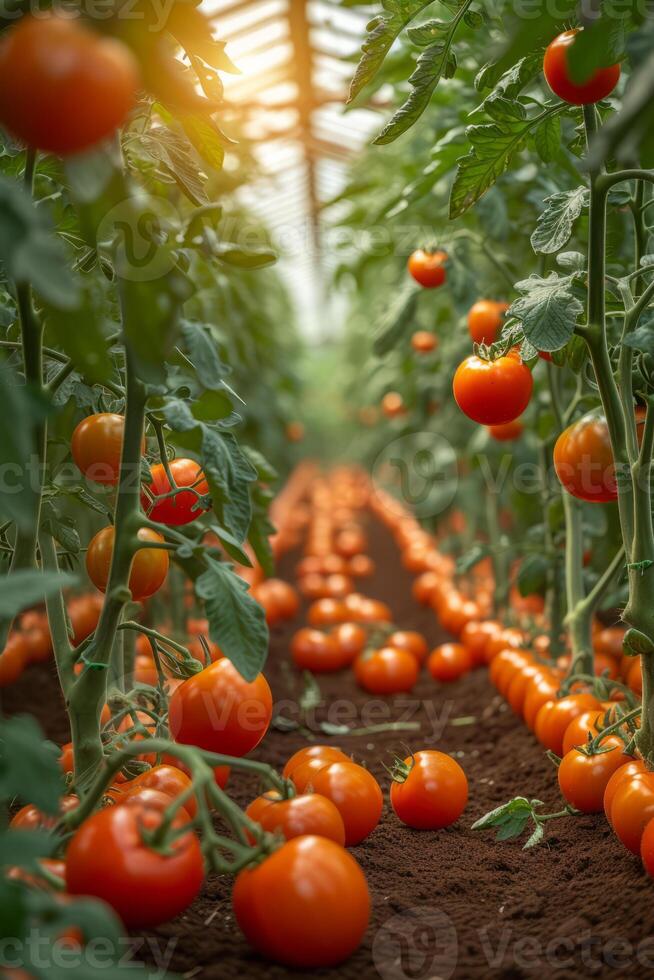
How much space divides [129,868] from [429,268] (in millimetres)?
1433

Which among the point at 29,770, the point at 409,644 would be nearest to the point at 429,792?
the point at 29,770

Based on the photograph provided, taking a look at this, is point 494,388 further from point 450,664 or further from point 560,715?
point 450,664

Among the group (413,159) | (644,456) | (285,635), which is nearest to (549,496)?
(644,456)

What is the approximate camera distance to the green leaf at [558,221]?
1.26 metres

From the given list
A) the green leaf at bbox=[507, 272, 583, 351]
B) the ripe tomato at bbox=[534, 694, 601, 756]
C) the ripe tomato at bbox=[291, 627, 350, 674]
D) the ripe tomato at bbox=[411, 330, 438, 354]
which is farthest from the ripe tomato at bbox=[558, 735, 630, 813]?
the ripe tomato at bbox=[411, 330, 438, 354]

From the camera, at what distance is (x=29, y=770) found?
2.81 ft

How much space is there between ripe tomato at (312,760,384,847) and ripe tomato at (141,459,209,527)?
49 cm

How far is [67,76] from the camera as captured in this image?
75cm

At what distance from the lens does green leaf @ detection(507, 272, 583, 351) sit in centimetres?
118

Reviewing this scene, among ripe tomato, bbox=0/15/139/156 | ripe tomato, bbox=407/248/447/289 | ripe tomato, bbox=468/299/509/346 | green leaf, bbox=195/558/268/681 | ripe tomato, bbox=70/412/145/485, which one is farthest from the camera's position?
ripe tomato, bbox=407/248/447/289

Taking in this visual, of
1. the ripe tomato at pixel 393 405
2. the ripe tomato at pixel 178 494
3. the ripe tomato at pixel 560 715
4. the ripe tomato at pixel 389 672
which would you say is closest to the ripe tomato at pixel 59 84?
the ripe tomato at pixel 178 494

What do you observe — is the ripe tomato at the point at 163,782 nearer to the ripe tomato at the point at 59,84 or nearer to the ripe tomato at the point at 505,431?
the ripe tomato at the point at 59,84

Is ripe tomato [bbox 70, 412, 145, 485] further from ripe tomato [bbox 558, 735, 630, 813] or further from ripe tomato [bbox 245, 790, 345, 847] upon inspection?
ripe tomato [bbox 558, 735, 630, 813]

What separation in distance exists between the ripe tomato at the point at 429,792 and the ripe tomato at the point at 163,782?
43 cm
